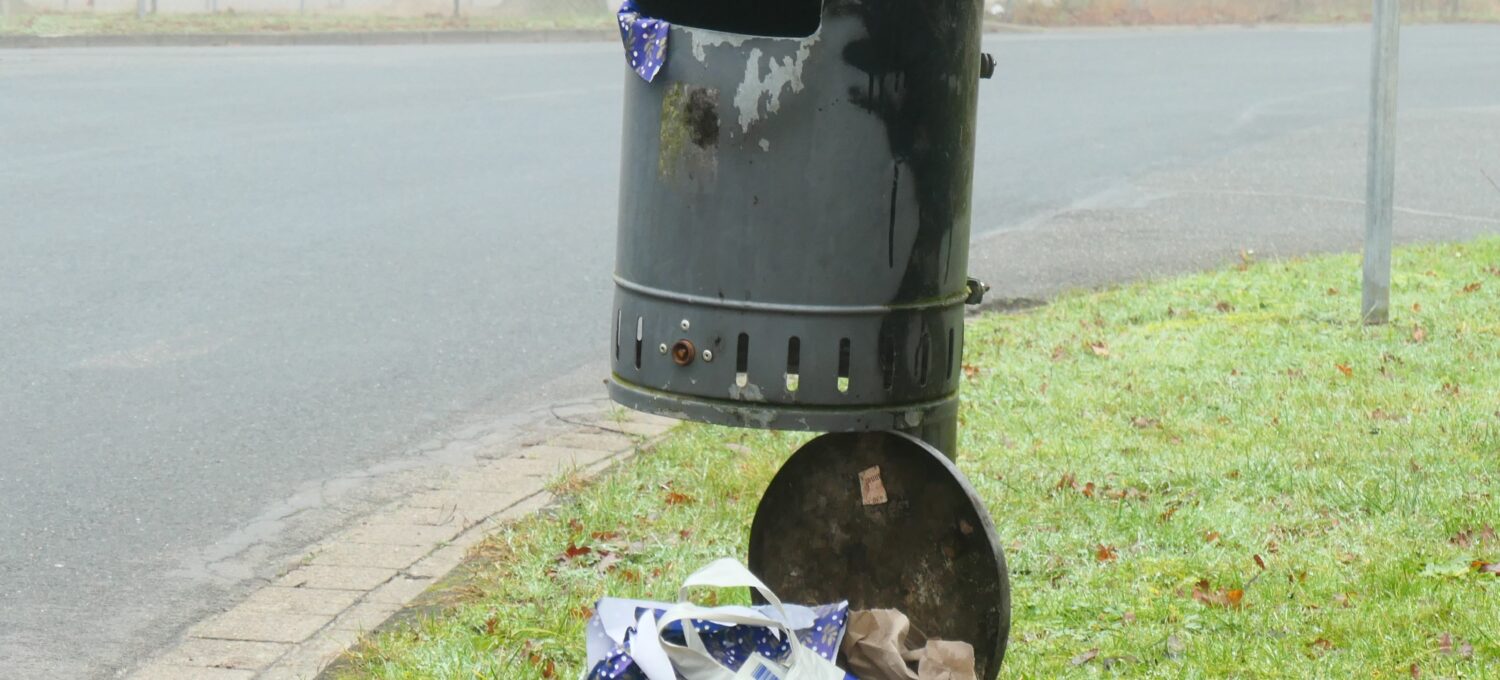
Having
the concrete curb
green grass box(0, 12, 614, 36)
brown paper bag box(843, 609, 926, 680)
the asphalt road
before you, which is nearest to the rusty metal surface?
brown paper bag box(843, 609, 926, 680)

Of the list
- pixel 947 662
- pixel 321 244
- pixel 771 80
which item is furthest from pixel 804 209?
pixel 321 244

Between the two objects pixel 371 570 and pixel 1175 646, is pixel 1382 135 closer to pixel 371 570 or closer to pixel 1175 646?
pixel 1175 646

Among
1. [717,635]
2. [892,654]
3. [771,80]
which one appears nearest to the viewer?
[771,80]

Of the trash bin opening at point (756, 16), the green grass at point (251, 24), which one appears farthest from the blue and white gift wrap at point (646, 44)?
the green grass at point (251, 24)

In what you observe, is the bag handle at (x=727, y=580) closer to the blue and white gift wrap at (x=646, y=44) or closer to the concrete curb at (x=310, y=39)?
the blue and white gift wrap at (x=646, y=44)

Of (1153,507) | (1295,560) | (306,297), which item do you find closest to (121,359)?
(306,297)

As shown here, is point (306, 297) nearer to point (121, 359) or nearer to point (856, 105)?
point (121, 359)

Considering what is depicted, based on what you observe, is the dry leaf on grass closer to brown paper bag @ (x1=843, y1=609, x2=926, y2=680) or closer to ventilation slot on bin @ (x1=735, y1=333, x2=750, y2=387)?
brown paper bag @ (x1=843, y1=609, x2=926, y2=680)

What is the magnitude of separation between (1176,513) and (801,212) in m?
2.20

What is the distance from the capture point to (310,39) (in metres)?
22.2

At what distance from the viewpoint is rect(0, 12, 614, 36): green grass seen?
2169 cm

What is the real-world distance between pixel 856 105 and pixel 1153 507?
223 centimetres

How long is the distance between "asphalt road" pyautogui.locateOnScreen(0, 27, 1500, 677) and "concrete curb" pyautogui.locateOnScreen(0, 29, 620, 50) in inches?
61.6

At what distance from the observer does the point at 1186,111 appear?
54.5 feet
